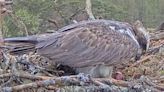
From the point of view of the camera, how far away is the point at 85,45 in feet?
14.4

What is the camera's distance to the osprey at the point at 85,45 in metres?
4.27

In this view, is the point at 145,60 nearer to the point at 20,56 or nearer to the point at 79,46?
the point at 79,46

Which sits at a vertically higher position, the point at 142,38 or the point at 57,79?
the point at 142,38

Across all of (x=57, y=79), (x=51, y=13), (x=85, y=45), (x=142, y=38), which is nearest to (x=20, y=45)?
(x=85, y=45)

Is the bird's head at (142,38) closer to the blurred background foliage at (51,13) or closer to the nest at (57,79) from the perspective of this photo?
the nest at (57,79)

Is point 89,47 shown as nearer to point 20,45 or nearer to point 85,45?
point 85,45

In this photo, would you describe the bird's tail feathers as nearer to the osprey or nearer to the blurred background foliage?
the osprey

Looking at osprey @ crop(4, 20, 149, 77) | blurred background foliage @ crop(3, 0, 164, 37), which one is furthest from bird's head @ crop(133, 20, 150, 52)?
blurred background foliage @ crop(3, 0, 164, 37)

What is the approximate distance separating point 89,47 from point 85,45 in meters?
0.03

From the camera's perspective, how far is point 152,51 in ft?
16.8

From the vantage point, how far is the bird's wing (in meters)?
4.26

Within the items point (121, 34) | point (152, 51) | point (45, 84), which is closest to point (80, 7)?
point (152, 51)

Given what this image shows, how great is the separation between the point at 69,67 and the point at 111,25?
552 millimetres

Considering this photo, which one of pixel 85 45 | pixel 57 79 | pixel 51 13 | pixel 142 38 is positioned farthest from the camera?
pixel 51 13
